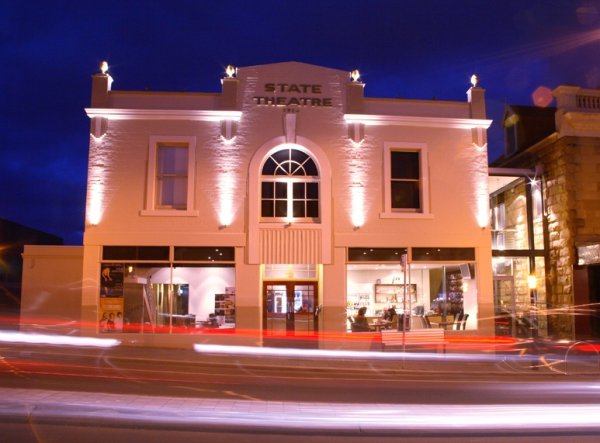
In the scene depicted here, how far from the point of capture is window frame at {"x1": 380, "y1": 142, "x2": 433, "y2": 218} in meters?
20.4

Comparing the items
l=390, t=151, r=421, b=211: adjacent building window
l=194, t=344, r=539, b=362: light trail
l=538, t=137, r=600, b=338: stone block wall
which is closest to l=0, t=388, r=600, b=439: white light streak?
l=194, t=344, r=539, b=362: light trail

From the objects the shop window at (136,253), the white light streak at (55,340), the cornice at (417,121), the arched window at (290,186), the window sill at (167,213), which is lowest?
the white light streak at (55,340)

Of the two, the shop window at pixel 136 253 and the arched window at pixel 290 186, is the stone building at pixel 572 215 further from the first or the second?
the shop window at pixel 136 253

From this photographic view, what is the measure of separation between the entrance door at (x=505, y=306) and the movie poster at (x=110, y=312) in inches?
477

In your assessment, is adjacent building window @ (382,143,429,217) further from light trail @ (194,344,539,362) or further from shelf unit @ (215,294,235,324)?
shelf unit @ (215,294,235,324)

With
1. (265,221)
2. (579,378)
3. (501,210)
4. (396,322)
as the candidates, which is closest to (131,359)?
(265,221)

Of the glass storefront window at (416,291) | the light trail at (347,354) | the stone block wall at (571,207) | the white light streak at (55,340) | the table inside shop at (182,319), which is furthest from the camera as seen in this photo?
the stone block wall at (571,207)

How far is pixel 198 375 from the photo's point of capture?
1349 cm

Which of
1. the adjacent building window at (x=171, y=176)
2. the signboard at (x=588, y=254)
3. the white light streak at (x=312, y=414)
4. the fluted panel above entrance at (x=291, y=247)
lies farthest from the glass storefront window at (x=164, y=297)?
the signboard at (x=588, y=254)

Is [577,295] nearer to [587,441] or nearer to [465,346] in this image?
[465,346]

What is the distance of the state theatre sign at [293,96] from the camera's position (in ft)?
67.1

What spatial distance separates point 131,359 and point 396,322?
28.9 ft

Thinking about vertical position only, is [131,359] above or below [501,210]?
below

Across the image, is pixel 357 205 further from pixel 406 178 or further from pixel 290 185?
pixel 290 185
